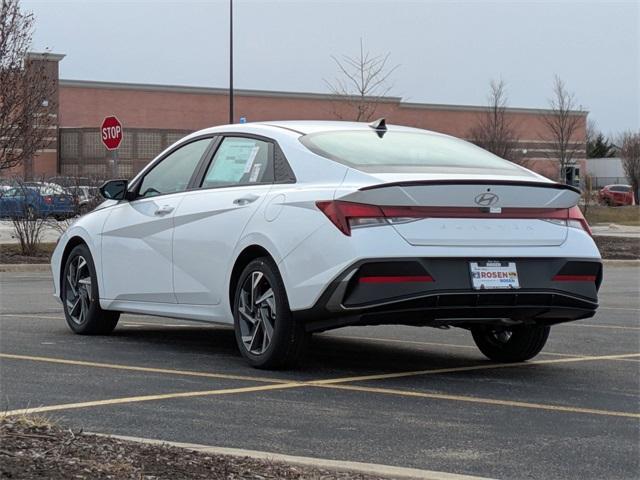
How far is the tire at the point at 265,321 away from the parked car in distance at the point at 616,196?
6046 centimetres

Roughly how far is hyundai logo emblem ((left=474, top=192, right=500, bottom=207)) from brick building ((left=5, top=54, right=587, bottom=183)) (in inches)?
2076

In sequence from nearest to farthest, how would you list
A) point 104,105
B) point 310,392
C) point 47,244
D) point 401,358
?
point 310,392
point 401,358
point 47,244
point 104,105

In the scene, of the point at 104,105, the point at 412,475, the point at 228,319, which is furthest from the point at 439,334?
the point at 104,105

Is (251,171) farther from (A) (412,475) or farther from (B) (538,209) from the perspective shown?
(A) (412,475)

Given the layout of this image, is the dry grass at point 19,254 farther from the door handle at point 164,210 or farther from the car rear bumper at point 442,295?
the car rear bumper at point 442,295

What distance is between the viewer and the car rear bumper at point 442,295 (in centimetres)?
671

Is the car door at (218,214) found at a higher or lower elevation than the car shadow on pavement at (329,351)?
higher

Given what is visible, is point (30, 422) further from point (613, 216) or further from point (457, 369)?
point (613, 216)

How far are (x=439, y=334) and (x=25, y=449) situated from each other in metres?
6.04

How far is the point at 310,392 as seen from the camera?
6641 mm

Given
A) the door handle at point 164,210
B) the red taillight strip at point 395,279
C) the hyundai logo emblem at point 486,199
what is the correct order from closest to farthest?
the red taillight strip at point 395,279 < the hyundai logo emblem at point 486,199 < the door handle at point 164,210

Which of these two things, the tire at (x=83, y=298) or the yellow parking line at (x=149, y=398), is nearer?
the yellow parking line at (x=149, y=398)

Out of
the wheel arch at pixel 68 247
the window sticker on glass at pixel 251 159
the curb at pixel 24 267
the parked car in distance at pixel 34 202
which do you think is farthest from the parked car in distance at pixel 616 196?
the window sticker on glass at pixel 251 159

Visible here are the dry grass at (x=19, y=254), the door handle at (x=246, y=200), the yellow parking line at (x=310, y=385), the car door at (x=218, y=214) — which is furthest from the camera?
the dry grass at (x=19, y=254)
